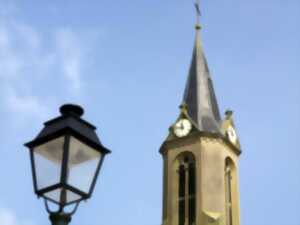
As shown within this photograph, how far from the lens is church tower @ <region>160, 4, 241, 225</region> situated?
40.3 m

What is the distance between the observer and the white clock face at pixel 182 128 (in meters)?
43.3

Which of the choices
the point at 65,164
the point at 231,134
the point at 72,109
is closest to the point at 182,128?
the point at 231,134

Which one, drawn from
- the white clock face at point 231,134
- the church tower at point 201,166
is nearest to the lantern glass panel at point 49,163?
the church tower at point 201,166

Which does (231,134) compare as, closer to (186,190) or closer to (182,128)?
(182,128)

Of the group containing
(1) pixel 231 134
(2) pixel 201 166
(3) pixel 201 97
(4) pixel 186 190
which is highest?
(3) pixel 201 97

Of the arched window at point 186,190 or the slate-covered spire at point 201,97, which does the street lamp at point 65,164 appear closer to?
the arched window at point 186,190

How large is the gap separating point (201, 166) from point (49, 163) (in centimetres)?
3392

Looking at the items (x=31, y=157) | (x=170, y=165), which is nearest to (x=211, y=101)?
(x=170, y=165)

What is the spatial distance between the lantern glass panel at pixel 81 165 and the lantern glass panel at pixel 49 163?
12 centimetres

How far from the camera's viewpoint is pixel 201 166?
41.3 m

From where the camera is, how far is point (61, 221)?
25.3 feet

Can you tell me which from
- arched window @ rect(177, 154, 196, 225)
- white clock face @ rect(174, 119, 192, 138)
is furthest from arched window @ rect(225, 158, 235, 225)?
white clock face @ rect(174, 119, 192, 138)

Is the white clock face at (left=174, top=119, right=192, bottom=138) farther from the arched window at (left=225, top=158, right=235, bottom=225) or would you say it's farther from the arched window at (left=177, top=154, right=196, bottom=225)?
the arched window at (left=225, top=158, right=235, bottom=225)

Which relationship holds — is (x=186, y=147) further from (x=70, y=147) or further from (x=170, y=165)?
(x=70, y=147)
